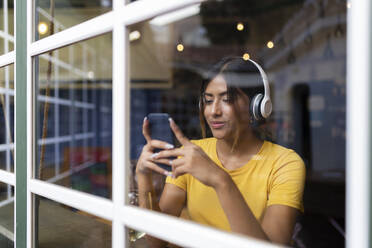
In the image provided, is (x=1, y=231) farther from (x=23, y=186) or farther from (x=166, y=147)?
(x=166, y=147)

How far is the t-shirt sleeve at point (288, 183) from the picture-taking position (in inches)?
35.0

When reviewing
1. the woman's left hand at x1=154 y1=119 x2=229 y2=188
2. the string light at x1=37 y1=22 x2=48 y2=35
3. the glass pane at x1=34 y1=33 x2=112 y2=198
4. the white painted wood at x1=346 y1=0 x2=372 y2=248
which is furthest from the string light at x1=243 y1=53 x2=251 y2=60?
the glass pane at x1=34 y1=33 x2=112 y2=198

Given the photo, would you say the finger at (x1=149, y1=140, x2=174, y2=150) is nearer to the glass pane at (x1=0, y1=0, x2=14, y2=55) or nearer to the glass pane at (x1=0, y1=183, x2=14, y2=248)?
the glass pane at (x1=0, y1=183, x2=14, y2=248)

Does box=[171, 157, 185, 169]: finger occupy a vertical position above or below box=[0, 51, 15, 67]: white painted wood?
below

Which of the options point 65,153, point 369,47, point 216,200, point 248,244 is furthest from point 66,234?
point 65,153

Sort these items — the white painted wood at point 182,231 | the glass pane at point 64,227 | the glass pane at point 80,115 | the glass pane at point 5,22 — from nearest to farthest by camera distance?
the white painted wood at point 182,231 < the glass pane at point 64,227 < the glass pane at point 5,22 < the glass pane at point 80,115

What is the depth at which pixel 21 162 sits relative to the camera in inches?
49.1

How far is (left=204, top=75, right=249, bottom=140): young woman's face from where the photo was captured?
930 millimetres

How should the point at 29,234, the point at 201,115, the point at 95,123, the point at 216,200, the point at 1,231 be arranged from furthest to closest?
the point at 95,123, the point at 1,231, the point at 29,234, the point at 201,115, the point at 216,200

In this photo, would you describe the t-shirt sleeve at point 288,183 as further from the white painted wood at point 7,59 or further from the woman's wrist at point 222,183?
the white painted wood at point 7,59

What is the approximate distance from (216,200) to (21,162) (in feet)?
2.78

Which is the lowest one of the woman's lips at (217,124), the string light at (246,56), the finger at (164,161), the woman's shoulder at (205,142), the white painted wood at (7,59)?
the finger at (164,161)

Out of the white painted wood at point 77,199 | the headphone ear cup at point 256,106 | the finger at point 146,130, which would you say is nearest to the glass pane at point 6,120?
the white painted wood at point 77,199

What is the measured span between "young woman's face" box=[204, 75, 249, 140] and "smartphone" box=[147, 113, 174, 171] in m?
0.13
